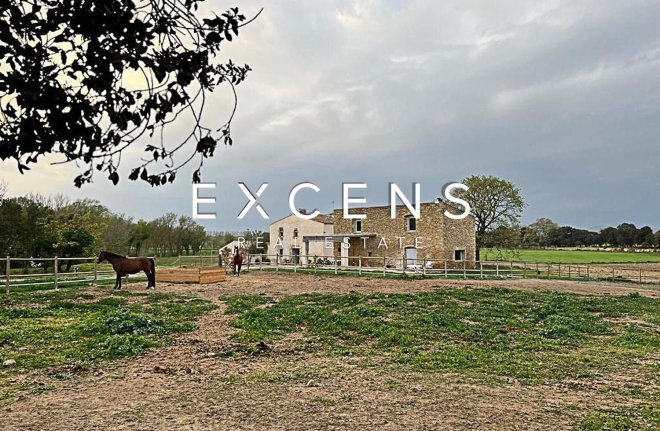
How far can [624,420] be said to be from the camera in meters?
5.15

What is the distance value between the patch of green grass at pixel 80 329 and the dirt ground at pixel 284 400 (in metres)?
0.87

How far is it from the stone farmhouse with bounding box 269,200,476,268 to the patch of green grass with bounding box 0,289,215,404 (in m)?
25.2

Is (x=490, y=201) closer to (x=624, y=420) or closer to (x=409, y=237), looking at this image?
(x=409, y=237)

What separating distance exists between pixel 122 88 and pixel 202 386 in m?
4.67

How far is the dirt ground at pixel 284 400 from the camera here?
16.9 feet

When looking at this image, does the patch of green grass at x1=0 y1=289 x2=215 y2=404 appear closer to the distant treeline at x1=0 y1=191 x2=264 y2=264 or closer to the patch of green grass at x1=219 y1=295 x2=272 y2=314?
the patch of green grass at x1=219 y1=295 x2=272 y2=314

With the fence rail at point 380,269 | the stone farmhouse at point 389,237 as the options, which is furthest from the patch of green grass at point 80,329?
the stone farmhouse at point 389,237

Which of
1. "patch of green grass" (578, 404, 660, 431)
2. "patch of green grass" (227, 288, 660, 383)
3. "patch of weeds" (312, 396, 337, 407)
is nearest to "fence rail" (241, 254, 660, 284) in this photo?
"patch of green grass" (227, 288, 660, 383)

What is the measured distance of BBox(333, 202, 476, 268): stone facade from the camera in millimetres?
40875

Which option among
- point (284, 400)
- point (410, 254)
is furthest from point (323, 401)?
point (410, 254)

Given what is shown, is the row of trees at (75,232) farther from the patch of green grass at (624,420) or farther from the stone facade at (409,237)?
the patch of green grass at (624,420)

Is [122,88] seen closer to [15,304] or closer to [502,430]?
[502,430]

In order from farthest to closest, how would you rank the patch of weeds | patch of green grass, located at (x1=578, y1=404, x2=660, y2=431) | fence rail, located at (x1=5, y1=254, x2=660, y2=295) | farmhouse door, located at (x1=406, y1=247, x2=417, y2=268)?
farmhouse door, located at (x1=406, y1=247, x2=417, y2=268) → fence rail, located at (x1=5, y1=254, x2=660, y2=295) → the patch of weeds → patch of green grass, located at (x1=578, y1=404, x2=660, y2=431)

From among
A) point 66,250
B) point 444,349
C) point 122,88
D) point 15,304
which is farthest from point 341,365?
point 66,250
